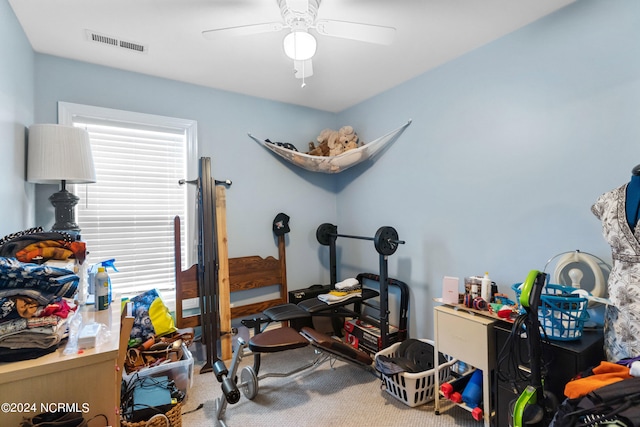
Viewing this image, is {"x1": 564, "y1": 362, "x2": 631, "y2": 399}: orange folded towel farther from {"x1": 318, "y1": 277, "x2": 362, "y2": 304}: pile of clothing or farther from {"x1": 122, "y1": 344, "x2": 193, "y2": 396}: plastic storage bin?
{"x1": 122, "y1": 344, "x2": 193, "y2": 396}: plastic storage bin

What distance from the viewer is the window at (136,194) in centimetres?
261

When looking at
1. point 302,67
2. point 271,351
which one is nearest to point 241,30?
point 302,67

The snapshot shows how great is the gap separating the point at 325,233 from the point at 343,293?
790mm

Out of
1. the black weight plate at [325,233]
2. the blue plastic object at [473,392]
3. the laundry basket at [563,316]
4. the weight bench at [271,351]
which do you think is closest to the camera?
the laundry basket at [563,316]

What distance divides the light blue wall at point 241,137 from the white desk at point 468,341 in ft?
6.05

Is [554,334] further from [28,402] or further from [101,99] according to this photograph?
[101,99]

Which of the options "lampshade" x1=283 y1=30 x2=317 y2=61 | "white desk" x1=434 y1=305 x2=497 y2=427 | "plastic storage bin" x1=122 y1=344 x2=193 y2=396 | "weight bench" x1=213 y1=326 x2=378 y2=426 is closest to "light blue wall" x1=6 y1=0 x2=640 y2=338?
"white desk" x1=434 y1=305 x2=497 y2=427

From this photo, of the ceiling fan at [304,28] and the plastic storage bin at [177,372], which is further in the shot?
the plastic storage bin at [177,372]

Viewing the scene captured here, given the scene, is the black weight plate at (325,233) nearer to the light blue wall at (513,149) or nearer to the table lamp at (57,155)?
the light blue wall at (513,149)

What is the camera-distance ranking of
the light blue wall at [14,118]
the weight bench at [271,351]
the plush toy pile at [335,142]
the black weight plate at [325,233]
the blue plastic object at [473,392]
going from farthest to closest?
the black weight plate at [325,233]
the plush toy pile at [335,142]
the weight bench at [271,351]
the blue plastic object at [473,392]
the light blue wall at [14,118]

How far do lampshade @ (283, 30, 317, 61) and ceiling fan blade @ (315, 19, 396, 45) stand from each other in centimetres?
9

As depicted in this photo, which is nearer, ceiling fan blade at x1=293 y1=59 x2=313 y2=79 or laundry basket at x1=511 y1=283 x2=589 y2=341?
laundry basket at x1=511 y1=283 x2=589 y2=341

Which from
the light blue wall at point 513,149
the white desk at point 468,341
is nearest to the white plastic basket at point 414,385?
the white desk at point 468,341

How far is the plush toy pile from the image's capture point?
3395mm
